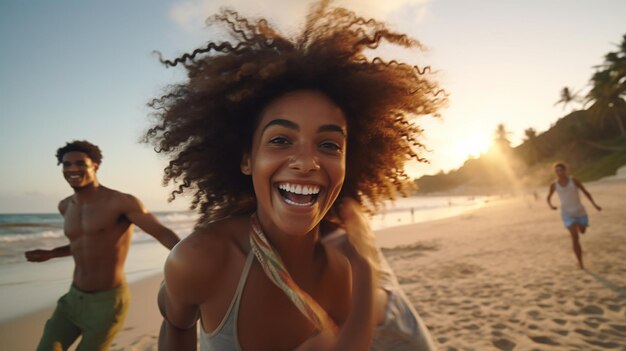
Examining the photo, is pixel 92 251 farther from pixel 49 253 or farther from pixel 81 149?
pixel 81 149

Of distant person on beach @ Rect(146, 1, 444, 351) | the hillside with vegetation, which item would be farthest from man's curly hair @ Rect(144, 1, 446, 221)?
the hillside with vegetation

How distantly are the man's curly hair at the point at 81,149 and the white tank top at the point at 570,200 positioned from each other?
9.03m

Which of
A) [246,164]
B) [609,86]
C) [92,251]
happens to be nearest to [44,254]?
[92,251]

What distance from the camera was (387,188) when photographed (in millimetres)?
3072

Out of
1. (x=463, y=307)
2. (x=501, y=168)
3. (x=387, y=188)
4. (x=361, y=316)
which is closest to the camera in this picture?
(x=361, y=316)

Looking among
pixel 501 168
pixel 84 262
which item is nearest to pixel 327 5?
pixel 84 262

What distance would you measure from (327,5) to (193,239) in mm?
1828

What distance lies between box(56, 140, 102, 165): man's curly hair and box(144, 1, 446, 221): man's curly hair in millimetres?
2224

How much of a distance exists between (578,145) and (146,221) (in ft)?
227

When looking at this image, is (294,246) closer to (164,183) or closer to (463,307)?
(164,183)

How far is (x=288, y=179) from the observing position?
1.84 m

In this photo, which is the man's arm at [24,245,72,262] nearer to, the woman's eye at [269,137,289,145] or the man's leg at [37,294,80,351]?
the man's leg at [37,294,80,351]

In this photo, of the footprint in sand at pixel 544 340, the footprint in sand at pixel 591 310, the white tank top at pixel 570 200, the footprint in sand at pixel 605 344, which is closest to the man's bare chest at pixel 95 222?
the footprint in sand at pixel 544 340

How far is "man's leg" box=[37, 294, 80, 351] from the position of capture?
3.30 m
